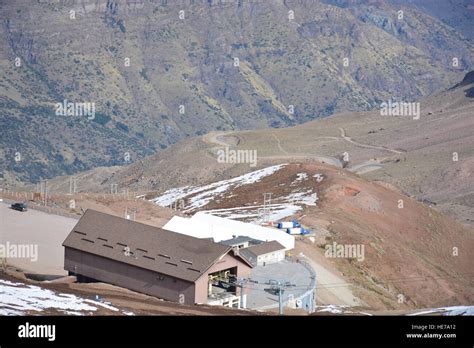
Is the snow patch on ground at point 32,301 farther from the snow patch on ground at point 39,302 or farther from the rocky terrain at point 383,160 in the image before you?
the rocky terrain at point 383,160

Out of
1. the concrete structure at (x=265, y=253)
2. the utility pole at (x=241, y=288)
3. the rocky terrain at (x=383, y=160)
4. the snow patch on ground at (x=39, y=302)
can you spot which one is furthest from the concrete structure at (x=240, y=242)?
the rocky terrain at (x=383, y=160)

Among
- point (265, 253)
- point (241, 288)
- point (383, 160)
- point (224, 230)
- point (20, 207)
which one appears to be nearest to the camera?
point (241, 288)

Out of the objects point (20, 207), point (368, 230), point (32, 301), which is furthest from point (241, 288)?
point (368, 230)

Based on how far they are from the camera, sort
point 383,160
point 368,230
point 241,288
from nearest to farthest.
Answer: point 241,288 → point 368,230 → point 383,160

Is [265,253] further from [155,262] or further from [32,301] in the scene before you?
[32,301]

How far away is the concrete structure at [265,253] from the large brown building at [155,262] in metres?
5.88

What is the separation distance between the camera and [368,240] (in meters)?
78.4

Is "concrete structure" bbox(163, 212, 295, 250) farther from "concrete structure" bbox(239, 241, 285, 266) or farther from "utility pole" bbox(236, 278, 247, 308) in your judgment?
"utility pole" bbox(236, 278, 247, 308)

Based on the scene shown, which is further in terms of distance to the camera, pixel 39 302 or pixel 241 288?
pixel 241 288

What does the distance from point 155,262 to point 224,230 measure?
54.7 ft

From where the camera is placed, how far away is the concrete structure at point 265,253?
204ft

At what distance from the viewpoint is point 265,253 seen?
209 ft

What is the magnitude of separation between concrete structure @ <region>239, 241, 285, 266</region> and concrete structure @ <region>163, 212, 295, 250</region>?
263 cm
